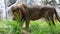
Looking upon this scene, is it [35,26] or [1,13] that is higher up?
[35,26]

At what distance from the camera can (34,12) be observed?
6.15 m

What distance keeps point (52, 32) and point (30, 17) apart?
4.64ft

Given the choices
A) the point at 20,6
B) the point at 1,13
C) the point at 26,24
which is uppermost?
the point at 20,6

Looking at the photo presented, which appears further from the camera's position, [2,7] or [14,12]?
[2,7]

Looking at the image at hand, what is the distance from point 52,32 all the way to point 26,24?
3.83ft

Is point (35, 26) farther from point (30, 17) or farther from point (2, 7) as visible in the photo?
point (2, 7)

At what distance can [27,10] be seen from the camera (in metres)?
6.05

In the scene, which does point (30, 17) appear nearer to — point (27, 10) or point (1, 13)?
point (27, 10)

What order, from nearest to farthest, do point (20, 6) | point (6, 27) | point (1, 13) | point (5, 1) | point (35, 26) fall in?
point (6, 27) → point (35, 26) → point (20, 6) → point (1, 13) → point (5, 1)

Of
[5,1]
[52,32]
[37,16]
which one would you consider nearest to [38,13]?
[37,16]

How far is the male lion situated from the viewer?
5.83 meters

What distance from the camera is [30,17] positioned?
6.04 metres

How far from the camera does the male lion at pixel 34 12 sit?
5828 mm

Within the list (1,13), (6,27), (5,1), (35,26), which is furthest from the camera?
(5,1)
